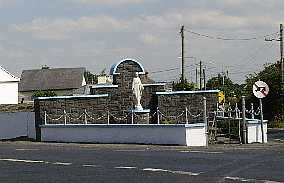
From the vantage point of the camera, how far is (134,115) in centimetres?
3053

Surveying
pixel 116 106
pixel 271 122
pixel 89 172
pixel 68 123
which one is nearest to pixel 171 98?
pixel 116 106

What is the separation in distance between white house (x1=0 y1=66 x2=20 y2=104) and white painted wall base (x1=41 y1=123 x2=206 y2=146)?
4249cm

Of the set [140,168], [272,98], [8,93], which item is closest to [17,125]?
[140,168]

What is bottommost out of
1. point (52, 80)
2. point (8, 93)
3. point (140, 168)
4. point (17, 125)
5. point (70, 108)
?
point (140, 168)

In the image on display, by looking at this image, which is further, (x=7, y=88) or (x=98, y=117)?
(x=7, y=88)

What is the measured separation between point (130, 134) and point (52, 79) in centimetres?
7129

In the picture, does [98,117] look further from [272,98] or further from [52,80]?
[52,80]

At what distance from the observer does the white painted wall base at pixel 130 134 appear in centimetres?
2727

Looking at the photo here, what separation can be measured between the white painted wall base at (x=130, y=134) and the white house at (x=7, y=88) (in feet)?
139

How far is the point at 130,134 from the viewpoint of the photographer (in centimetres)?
2889

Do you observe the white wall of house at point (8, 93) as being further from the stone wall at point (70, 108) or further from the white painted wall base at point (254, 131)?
the white painted wall base at point (254, 131)

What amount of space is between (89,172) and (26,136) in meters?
19.6

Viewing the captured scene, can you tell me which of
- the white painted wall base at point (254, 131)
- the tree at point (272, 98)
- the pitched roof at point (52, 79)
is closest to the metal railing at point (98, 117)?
the white painted wall base at point (254, 131)

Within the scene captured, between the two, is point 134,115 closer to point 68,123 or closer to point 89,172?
point 68,123
